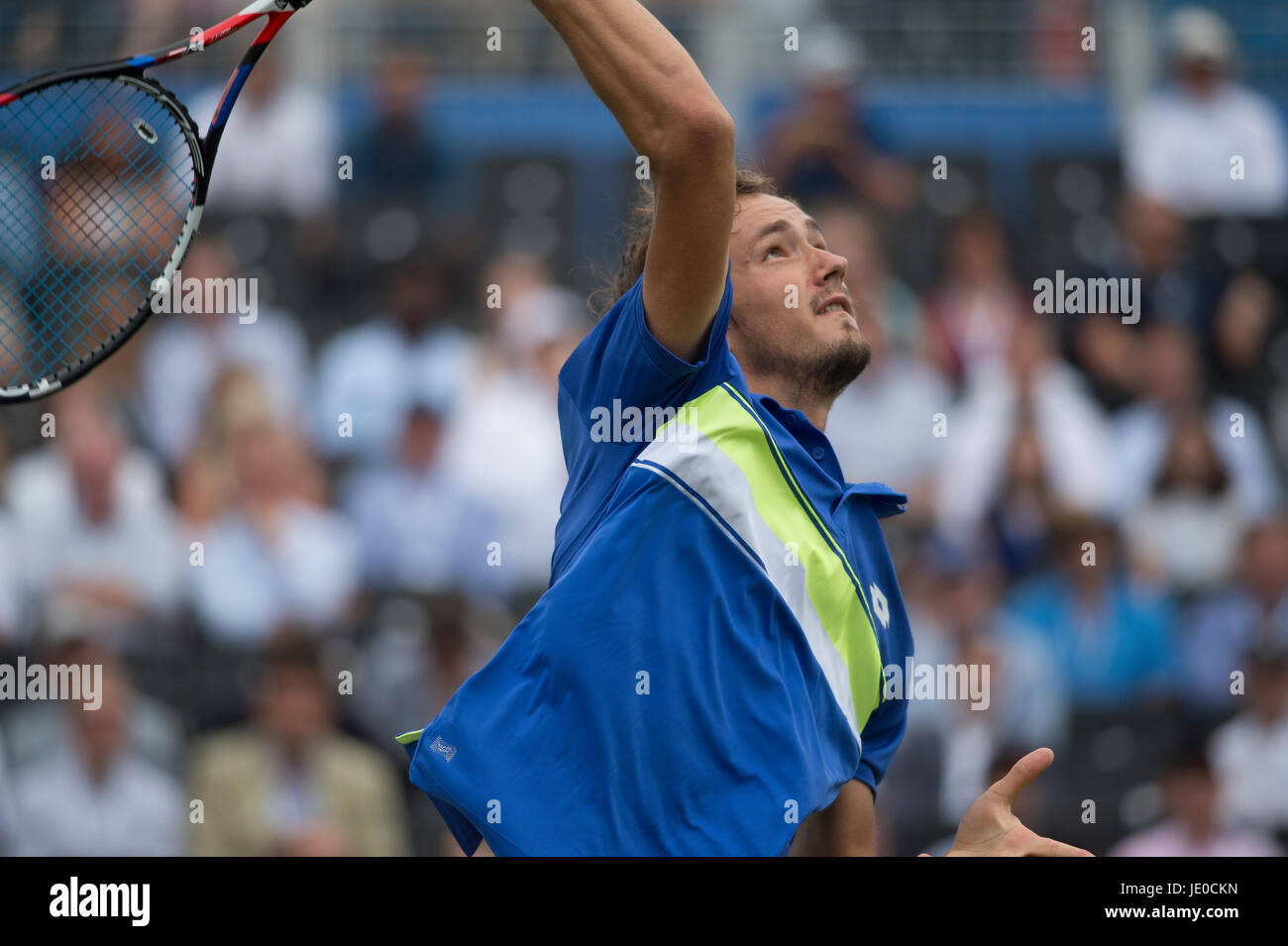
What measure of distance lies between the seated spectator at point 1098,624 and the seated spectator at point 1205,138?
6.89 feet

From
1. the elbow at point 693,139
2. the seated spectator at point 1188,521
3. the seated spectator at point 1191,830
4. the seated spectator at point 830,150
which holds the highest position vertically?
the seated spectator at point 830,150

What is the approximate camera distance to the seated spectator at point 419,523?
21.2ft

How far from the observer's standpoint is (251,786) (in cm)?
591

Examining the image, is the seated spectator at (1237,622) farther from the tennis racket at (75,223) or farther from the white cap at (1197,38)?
the tennis racket at (75,223)

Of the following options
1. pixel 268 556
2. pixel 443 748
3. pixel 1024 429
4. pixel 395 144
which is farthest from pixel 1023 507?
pixel 443 748

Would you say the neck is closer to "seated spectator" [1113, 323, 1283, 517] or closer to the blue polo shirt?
the blue polo shirt

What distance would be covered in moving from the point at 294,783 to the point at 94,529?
1.36 m

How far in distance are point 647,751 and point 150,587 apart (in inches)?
157

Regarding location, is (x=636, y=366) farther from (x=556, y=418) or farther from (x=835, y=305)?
(x=556, y=418)

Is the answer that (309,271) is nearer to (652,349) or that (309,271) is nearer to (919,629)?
(919,629)

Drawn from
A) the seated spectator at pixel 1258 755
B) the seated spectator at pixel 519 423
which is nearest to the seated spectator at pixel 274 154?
the seated spectator at pixel 519 423

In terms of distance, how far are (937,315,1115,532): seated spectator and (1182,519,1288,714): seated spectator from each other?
60 centimetres

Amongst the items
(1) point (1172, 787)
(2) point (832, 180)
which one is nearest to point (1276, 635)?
(1) point (1172, 787)

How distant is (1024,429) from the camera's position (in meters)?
6.84
